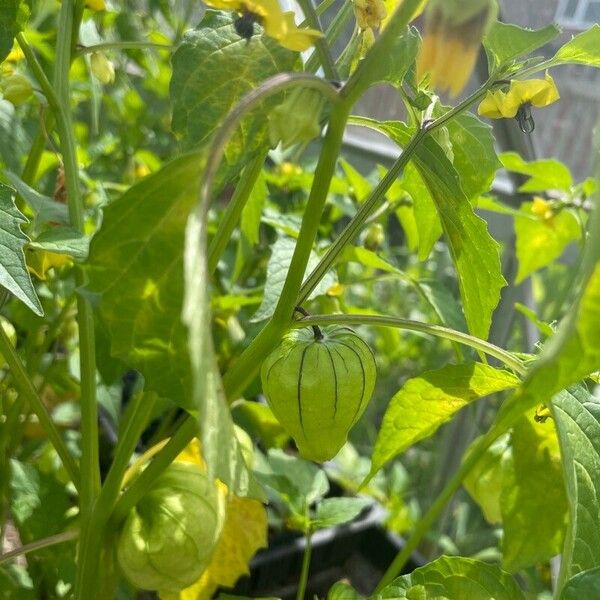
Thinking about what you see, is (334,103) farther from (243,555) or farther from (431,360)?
(431,360)

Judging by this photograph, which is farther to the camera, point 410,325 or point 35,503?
point 35,503

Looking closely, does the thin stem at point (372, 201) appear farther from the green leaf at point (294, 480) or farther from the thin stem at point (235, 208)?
the green leaf at point (294, 480)

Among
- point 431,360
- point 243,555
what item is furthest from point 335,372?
point 431,360

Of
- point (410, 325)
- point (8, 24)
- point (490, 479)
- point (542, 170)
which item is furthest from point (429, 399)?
point (542, 170)

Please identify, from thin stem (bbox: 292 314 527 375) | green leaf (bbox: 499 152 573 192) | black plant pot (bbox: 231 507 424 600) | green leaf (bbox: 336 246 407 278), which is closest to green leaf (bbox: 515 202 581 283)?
green leaf (bbox: 499 152 573 192)

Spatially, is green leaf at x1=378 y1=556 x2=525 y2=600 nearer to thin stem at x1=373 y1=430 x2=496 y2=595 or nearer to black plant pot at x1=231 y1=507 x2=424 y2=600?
thin stem at x1=373 y1=430 x2=496 y2=595

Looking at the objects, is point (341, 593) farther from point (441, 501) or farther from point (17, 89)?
point (17, 89)
